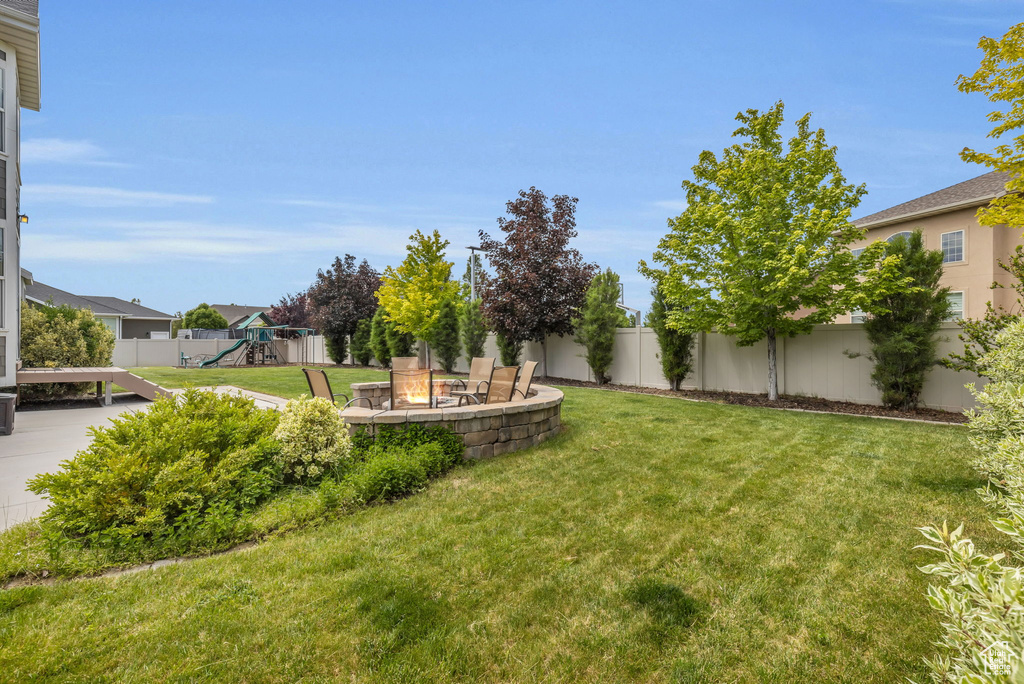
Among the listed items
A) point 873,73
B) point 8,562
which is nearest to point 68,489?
point 8,562

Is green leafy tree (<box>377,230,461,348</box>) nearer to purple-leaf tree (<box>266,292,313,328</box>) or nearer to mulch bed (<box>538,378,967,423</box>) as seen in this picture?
mulch bed (<box>538,378,967,423</box>)

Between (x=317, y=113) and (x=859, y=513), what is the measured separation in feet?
49.1

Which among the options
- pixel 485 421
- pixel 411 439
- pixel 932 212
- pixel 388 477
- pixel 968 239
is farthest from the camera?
pixel 932 212

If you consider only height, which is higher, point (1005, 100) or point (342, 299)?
point (1005, 100)

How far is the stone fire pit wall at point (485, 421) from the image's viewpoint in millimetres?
5184

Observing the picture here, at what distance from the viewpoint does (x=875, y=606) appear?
8.35 ft

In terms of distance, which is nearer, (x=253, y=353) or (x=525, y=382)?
(x=525, y=382)

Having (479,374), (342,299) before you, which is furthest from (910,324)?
(342,299)

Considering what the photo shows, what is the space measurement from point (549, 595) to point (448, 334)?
1615cm

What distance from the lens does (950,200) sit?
1612 centimetres

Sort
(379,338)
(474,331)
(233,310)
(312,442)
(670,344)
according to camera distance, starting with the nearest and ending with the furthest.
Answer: (312,442), (670,344), (474,331), (379,338), (233,310)

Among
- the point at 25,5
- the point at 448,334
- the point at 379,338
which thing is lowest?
the point at 379,338

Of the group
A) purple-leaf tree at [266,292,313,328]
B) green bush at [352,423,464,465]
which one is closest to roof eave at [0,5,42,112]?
green bush at [352,423,464,465]

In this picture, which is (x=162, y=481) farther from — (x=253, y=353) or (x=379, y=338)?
(x=253, y=353)
